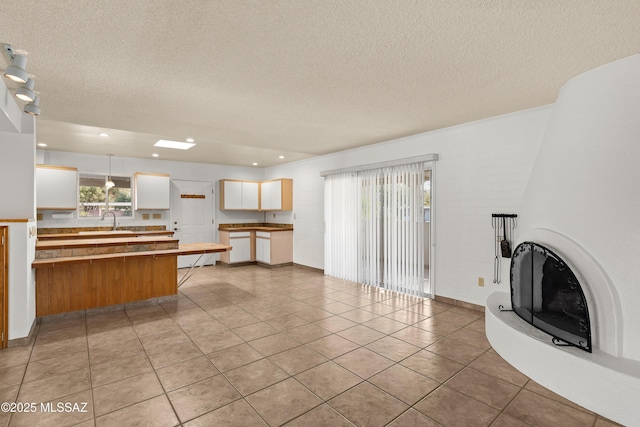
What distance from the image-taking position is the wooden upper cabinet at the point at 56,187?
5.68 meters

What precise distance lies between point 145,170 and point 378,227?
533 cm

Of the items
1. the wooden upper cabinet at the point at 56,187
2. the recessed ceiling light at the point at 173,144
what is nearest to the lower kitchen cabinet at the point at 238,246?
the recessed ceiling light at the point at 173,144

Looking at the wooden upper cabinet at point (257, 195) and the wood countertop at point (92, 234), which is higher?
the wooden upper cabinet at point (257, 195)

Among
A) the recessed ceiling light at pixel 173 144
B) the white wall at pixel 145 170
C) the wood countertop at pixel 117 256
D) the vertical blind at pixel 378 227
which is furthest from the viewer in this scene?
the white wall at pixel 145 170

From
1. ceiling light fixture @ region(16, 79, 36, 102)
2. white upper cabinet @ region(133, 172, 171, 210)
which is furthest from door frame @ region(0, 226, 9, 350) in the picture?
white upper cabinet @ region(133, 172, 171, 210)

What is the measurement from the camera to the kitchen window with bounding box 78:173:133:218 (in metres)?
6.46

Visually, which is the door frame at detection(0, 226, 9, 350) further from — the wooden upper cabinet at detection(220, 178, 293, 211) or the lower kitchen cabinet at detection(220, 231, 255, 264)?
the wooden upper cabinet at detection(220, 178, 293, 211)

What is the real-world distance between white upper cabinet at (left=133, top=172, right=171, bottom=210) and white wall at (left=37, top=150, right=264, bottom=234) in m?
0.39

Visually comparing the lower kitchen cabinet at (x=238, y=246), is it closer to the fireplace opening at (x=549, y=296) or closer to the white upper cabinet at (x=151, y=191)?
the white upper cabinet at (x=151, y=191)

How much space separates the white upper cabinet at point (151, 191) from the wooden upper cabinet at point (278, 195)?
7.44 feet

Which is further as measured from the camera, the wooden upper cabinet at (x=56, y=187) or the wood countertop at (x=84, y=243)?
the wooden upper cabinet at (x=56, y=187)

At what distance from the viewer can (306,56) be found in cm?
234

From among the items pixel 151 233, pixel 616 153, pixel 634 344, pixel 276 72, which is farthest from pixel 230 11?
pixel 151 233

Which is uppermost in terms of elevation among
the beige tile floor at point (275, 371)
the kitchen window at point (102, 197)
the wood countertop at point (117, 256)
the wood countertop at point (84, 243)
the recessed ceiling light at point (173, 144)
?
the recessed ceiling light at point (173, 144)
